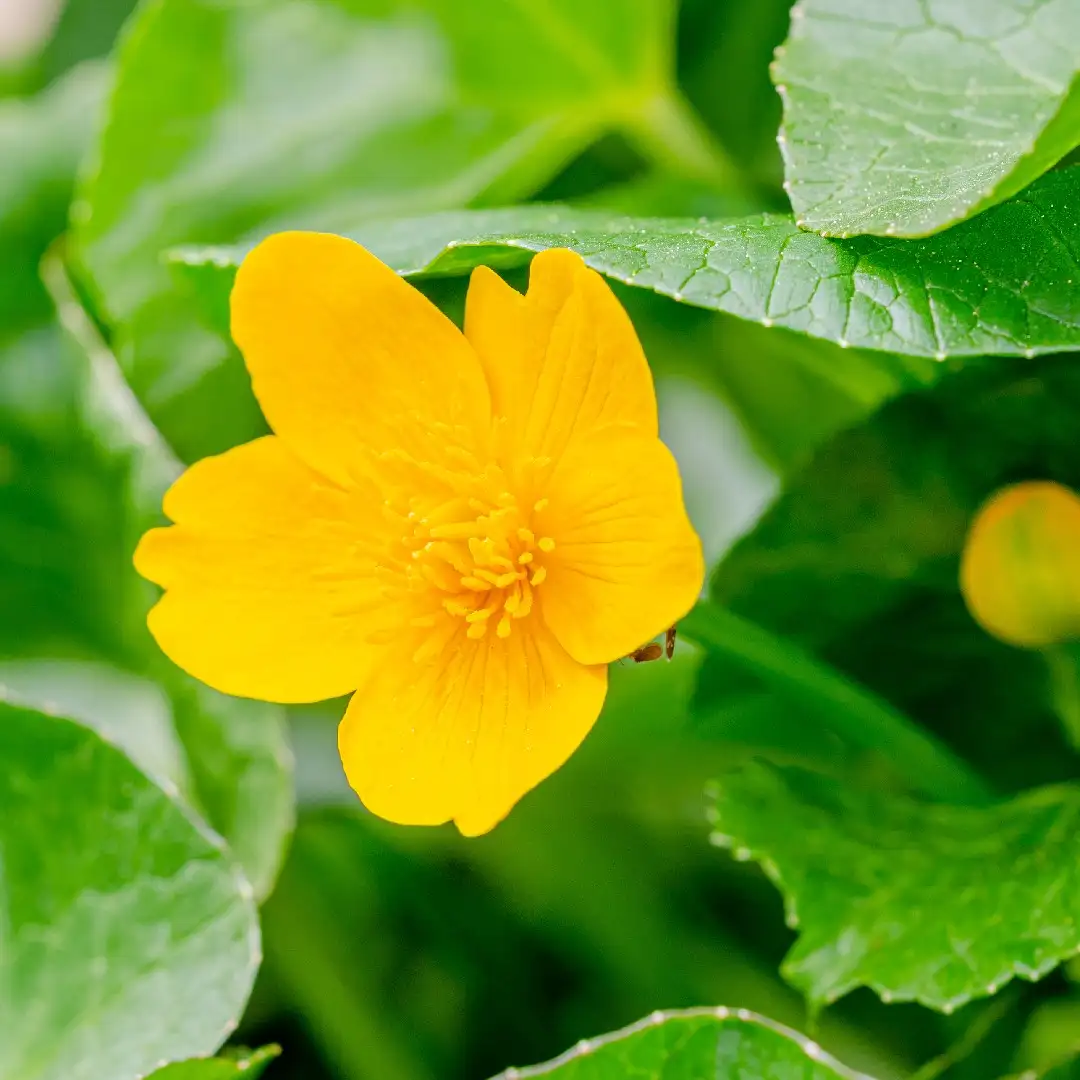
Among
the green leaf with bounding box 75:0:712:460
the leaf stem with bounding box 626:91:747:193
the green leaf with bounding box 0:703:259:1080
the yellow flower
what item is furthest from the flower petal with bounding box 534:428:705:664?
the leaf stem with bounding box 626:91:747:193

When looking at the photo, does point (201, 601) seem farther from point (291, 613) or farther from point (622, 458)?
point (622, 458)

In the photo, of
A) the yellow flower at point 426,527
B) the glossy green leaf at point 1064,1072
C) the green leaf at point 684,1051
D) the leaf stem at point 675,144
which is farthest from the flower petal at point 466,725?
the leaf stem at point 675,144

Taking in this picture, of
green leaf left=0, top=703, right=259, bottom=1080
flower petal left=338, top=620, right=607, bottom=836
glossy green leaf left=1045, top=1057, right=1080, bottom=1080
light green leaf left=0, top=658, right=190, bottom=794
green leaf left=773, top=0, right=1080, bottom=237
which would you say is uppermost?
green leaf left=773, top=0, right=1080, bottom=237

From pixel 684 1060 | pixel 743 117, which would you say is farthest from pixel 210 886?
pixel 743 117

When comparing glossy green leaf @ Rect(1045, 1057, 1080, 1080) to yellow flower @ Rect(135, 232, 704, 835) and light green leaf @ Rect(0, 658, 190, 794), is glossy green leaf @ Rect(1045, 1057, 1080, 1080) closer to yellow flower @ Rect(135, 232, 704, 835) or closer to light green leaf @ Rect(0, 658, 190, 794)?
yellow flower @ Rect(135, 232, 704, 835)

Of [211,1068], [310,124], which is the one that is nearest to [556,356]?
[211,1068]

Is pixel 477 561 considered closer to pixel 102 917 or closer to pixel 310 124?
pixel 102 917
